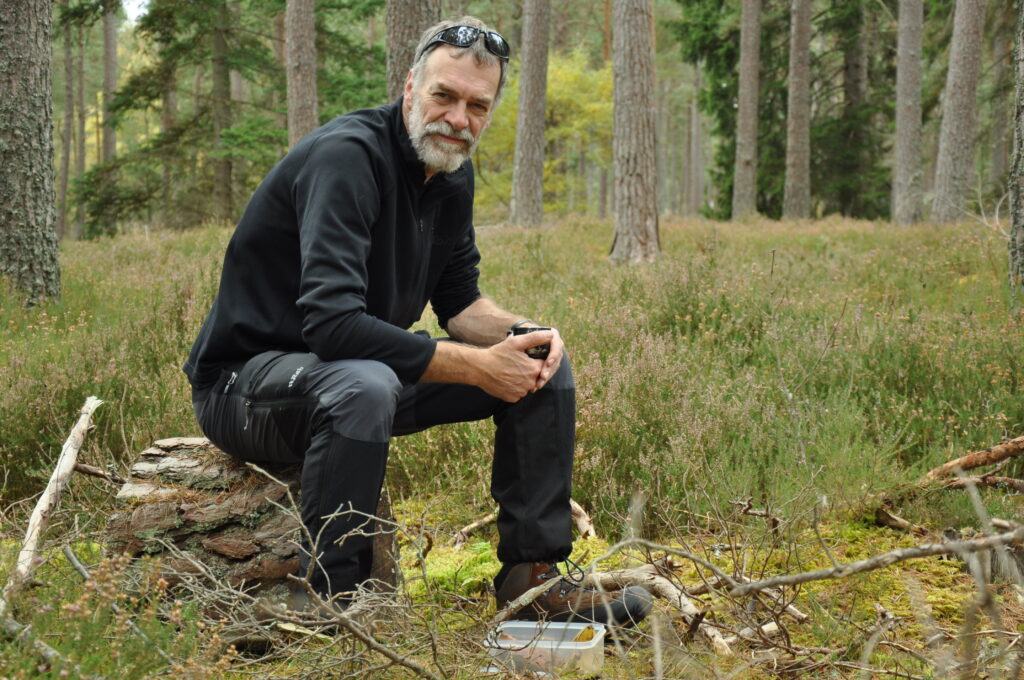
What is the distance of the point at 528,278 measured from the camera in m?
8.61

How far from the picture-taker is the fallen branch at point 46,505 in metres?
2.29

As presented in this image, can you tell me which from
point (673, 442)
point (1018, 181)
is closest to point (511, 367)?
point (673, 442)

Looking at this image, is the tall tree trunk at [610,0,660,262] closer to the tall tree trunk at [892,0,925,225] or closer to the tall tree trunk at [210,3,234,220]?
the tall tree trunk at [892,0,925,225]

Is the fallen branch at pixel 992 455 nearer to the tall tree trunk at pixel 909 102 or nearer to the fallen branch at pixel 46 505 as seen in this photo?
the fallen branch at pixel 46 505

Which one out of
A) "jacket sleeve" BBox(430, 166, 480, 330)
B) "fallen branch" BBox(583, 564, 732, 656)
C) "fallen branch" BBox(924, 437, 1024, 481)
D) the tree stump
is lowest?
"fallen branch" BBox(583, 564, 732, 656)

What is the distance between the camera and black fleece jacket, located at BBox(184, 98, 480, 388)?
8.91ft

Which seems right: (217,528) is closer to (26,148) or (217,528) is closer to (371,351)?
(371,351)

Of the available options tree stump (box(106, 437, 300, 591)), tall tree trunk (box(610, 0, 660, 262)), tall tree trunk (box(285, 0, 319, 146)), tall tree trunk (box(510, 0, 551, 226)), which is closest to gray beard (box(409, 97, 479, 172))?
tree stump (box(106, 437, 300, 591))

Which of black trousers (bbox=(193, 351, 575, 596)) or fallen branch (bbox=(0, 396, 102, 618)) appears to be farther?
black trousers (bbox=(193, 351, 575, 596))

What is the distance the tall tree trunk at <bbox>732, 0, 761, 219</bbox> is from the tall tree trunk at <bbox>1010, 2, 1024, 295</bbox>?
43.0 ft

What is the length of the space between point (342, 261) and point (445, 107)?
0.76m

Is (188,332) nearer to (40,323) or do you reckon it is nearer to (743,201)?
(40,323)

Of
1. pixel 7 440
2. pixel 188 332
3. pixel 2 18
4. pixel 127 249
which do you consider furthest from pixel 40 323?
pixel 127 249

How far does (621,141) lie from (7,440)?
790 centimetres
